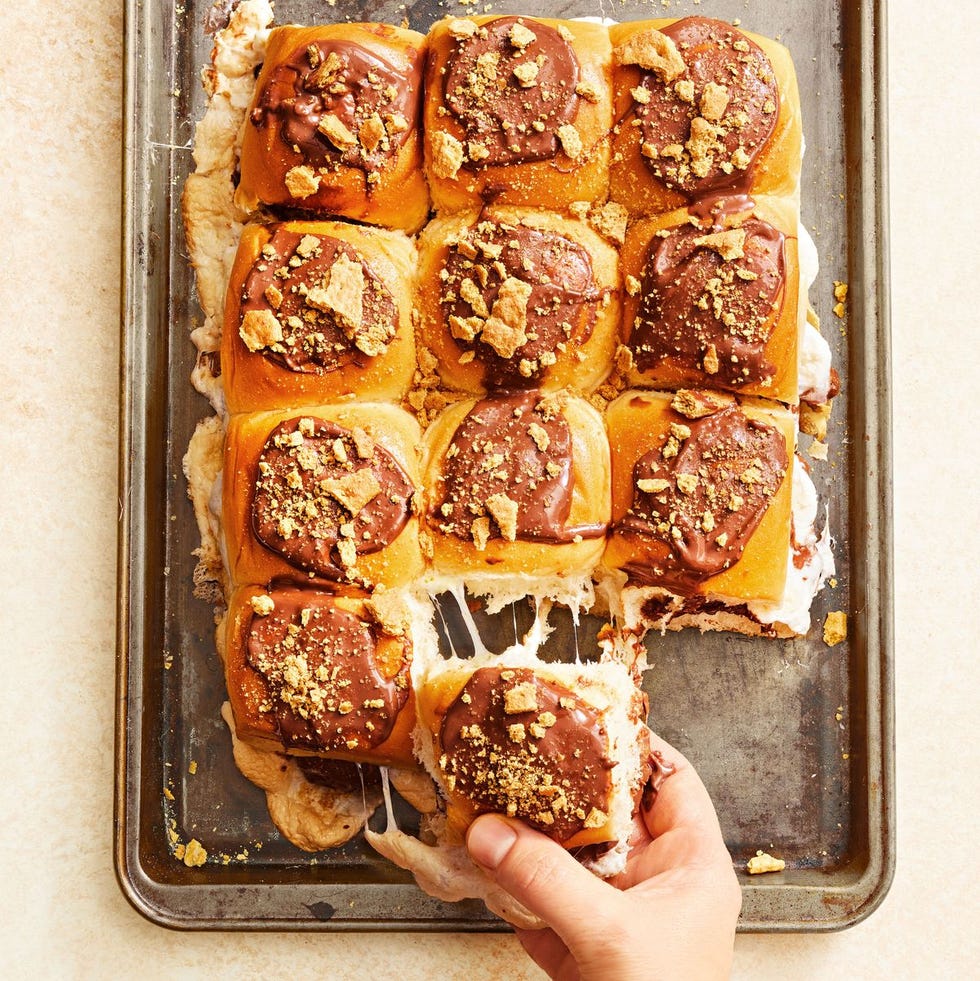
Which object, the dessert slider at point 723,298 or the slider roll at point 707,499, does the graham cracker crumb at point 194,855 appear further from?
the dessert slider at point 723,298

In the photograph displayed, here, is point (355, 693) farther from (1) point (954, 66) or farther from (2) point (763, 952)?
(1) point (954, 66)

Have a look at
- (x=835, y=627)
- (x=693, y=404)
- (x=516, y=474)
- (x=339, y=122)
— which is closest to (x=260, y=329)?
(x=339, y=122)

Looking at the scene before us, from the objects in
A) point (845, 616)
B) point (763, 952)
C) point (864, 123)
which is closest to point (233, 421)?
point (845, 616)

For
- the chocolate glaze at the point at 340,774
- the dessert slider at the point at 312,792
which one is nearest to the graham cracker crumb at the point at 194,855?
the dessert slider at the point at 312,792

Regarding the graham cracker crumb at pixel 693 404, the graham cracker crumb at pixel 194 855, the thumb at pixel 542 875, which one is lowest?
the graham cracker crumb at pixel 194 855

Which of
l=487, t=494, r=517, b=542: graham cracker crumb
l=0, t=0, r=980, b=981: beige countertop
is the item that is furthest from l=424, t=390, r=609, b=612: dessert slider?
l=0, t=0, r=980, b=981: beige countertop

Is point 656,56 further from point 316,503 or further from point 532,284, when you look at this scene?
point 316,503
